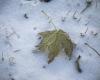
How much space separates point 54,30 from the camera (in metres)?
1.97

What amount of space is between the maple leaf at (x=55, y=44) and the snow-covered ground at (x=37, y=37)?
0.06 metres

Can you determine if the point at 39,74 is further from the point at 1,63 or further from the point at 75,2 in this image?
Answer: the point at 75,2

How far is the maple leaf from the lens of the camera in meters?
1.85

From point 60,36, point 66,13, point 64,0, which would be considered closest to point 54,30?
point 60,36

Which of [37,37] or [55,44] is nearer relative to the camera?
[55,44]

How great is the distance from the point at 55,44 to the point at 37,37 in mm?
243

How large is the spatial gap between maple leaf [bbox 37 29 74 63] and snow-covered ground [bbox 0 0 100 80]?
59 millimetres

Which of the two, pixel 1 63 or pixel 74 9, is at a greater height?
pixel 74 9

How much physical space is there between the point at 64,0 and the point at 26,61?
77 centimetres

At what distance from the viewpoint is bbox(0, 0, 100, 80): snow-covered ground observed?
1833 mm

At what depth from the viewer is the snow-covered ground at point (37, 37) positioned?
72.2 inches

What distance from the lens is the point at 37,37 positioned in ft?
6.65

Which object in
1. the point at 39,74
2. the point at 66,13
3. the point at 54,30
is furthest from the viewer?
the point at 66,13

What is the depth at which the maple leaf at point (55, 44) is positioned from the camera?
1852 mm
